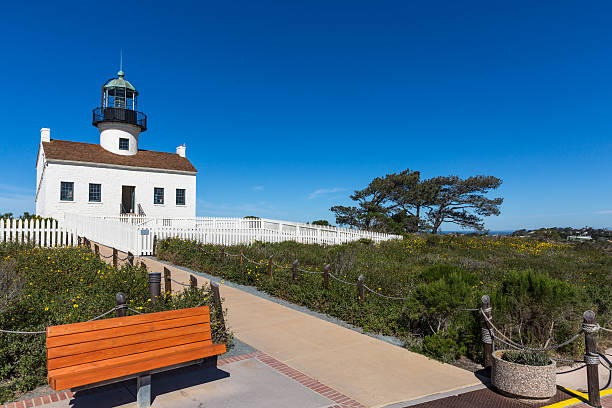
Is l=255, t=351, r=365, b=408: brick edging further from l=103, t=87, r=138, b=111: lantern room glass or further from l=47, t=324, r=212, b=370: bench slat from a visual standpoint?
l=103, t=87, r=138, b=111: lantern room glass

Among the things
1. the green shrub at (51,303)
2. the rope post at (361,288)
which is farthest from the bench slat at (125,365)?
the rope post at (361,288)

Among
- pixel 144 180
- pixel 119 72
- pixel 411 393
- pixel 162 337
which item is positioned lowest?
pixel 411 393

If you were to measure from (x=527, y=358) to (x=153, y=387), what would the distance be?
172 inches

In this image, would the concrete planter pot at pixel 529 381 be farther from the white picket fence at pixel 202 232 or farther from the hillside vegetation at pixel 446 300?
the white picket fence at pixel 202 232

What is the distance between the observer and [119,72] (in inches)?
1313

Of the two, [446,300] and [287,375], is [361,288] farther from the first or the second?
[287,375]

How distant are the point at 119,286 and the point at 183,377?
3122 millimetres

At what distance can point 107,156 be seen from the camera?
30.5m

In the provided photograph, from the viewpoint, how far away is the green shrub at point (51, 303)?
4965mm

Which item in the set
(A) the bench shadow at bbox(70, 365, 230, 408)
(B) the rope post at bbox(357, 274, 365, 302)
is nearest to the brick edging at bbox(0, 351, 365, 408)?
(A) the bench shadow at bbox(70, 365, 230, 408)

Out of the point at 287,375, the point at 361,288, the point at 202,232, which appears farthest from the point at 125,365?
the point at 202,232

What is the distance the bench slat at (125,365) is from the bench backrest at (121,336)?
0.19 ft

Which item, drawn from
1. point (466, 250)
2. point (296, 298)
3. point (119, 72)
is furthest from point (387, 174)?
point (296, 298)

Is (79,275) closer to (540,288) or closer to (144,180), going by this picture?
(540,288)
